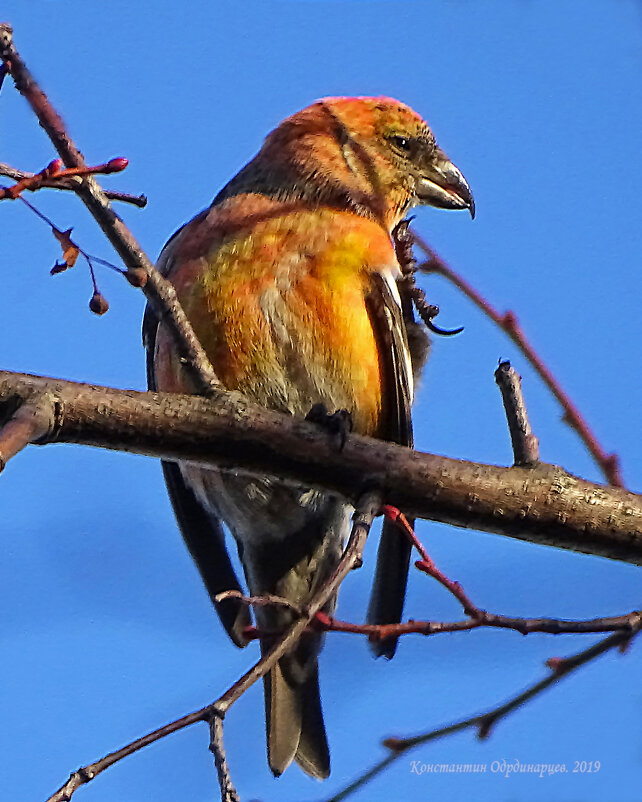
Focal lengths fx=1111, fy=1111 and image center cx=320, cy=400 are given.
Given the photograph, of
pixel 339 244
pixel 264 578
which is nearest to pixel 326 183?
pixel 339 244

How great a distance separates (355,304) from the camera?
305 centimetres

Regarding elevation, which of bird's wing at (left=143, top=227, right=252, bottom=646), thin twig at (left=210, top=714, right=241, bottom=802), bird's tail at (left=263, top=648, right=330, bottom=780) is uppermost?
bird's wing at (left=143, top=227, right=252, bottom=646)

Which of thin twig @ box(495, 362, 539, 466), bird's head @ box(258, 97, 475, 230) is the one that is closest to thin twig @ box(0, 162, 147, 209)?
thin twig @ box(495, 362, 539, 466)

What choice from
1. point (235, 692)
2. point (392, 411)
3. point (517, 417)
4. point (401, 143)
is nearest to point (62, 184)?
point (235, 692)

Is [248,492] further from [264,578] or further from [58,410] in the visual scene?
[58,410]

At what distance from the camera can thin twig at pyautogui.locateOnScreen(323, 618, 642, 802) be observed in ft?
6.66

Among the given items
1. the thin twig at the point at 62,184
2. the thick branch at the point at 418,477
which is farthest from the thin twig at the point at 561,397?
the thin twig at the point at 62,184

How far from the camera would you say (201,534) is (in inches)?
135

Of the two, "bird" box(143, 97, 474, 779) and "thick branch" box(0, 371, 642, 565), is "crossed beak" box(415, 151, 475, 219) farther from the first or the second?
"thick branch" box(0, 371, 642, 565)

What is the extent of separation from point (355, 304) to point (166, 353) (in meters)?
0.55

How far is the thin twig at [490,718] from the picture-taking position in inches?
79.9

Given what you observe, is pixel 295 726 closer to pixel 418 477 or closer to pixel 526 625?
pixel 418 477

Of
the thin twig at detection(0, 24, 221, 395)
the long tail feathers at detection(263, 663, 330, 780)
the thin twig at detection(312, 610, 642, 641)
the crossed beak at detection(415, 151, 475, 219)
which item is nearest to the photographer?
the thin twig at detection(0, 24, 221, 395)

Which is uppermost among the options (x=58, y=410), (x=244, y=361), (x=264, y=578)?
(x=244, y=361)
